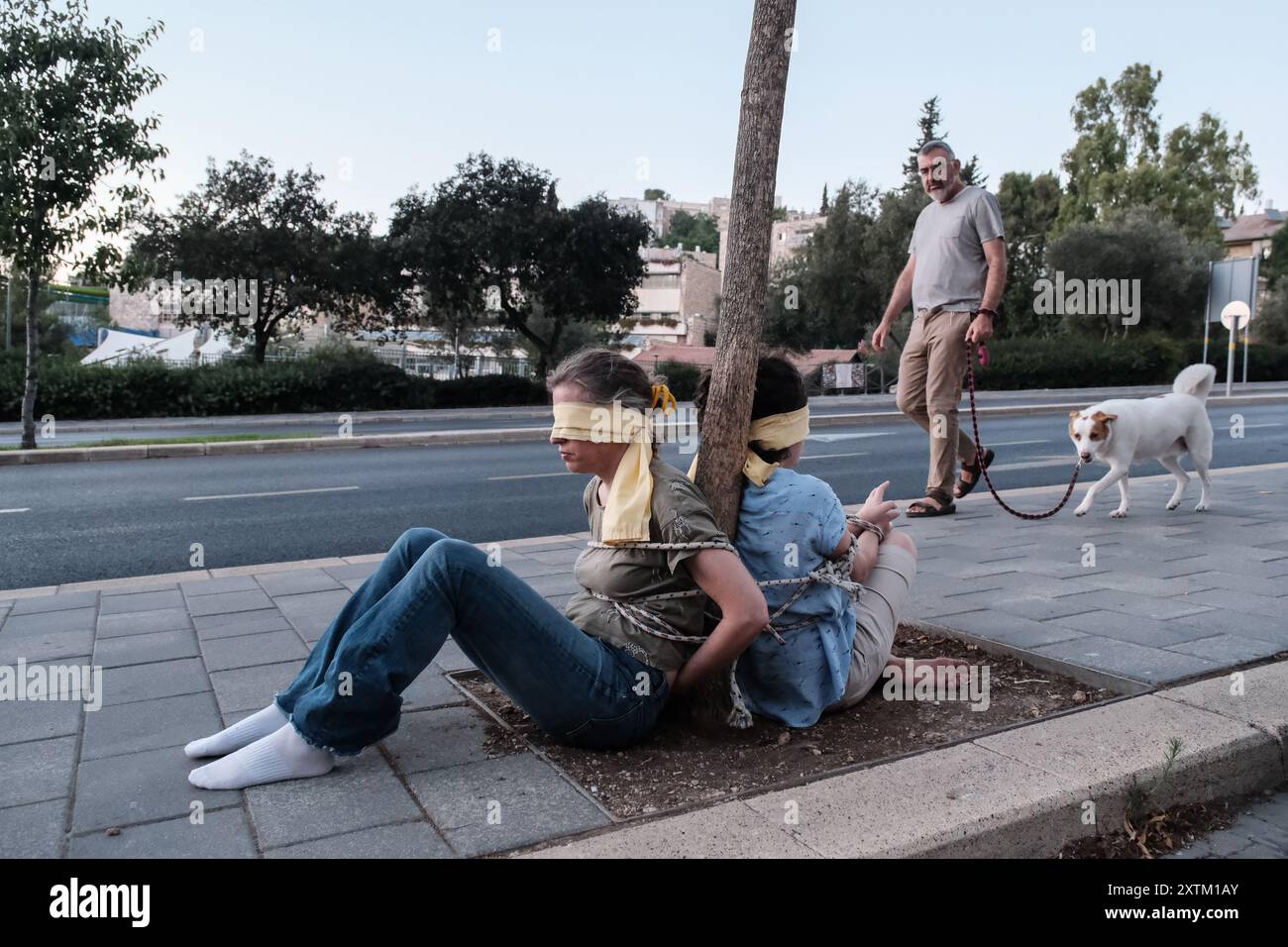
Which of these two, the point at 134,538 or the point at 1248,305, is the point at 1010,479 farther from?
the point at 1248,305

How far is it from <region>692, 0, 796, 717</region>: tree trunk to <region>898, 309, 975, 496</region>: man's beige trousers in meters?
3.77

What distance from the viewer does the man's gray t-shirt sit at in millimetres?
6895

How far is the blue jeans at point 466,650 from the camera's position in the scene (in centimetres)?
267

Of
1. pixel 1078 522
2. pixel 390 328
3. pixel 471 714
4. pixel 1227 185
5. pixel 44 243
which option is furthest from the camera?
pixel 1227 185

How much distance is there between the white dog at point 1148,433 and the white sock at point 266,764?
578 centimetres

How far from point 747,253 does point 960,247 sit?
4.13 metres

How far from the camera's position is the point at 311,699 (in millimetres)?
2727

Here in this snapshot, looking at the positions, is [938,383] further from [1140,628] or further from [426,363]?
[426,363]

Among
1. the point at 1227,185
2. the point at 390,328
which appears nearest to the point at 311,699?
the point at 390,328

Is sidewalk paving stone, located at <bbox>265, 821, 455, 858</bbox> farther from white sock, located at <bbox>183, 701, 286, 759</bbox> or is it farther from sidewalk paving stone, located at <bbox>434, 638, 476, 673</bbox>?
sidewalk paving stone, located at <bbox>434, 638, 476, 673</bbox>

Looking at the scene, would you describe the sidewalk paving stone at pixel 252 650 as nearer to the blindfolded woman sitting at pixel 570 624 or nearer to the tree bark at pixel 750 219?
the blindfolded woman sitting at pixel 570 624

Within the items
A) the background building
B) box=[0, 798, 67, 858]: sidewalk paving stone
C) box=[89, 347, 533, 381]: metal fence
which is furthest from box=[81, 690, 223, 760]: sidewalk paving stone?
the background building

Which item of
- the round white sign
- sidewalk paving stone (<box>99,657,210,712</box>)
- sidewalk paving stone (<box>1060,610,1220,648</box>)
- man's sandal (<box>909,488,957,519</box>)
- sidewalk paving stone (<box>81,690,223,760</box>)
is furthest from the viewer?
the round white sign
